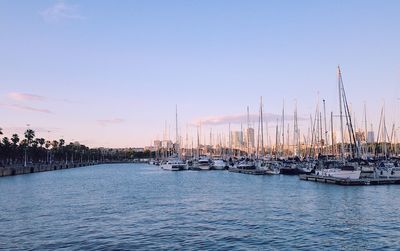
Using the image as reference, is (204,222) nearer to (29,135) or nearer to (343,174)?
(343,174)

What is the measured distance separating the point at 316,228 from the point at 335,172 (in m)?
47.2

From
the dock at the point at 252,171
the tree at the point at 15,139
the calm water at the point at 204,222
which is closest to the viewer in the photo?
the calm water at the point at 204,222

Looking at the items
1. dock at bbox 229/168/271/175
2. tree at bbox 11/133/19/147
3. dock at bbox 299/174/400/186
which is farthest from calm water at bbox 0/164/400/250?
tree at bbox 11/133/19/147

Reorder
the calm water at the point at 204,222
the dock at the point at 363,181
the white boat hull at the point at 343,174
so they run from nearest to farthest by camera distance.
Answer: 1. the calm water at the point at 204,222
2. the dock at the point at 363,181
3. the white boat hull at the point at 343,174

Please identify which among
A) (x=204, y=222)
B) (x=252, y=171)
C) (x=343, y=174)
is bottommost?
(x=204, y=222)

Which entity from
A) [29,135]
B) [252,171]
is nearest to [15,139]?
[29,135]

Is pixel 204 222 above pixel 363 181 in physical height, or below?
below

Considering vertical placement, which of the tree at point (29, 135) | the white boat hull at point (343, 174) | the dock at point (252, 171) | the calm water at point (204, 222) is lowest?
the calm water at point (204, 222)

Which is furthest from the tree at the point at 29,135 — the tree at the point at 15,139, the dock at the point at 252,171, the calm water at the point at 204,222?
the calm water at the point at 204,222

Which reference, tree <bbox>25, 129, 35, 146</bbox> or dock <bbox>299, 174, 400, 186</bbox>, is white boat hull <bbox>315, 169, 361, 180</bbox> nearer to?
dock <bbox>299, 174, 400, 186</bbox>

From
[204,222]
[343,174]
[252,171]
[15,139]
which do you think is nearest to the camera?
[204,222]

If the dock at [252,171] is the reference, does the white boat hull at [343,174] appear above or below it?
above

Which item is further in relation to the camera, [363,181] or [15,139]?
[15,139]

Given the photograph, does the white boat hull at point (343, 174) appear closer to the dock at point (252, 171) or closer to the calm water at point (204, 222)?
the calm water at point (204, 222)
